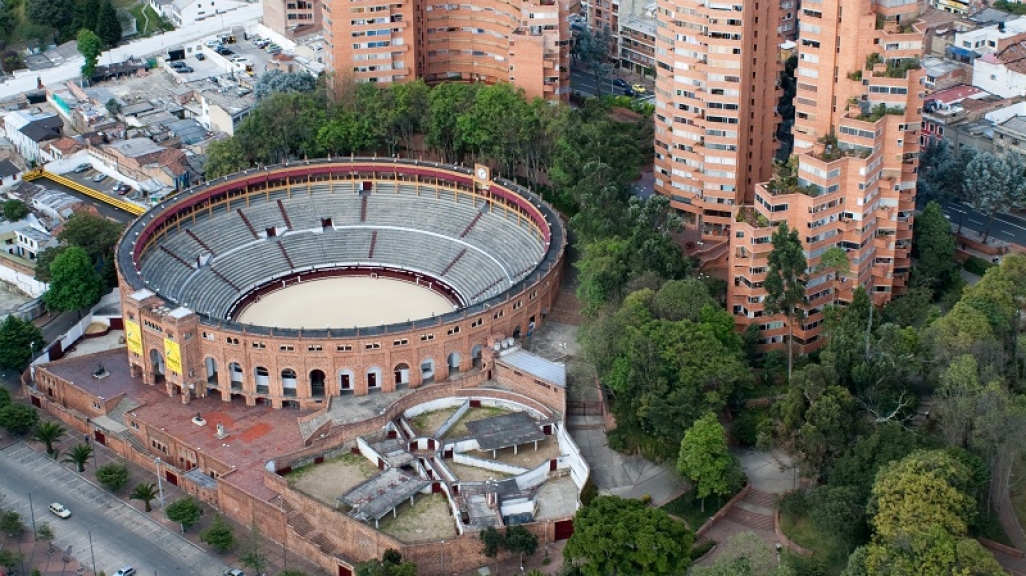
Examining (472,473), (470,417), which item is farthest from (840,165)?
(472,473)

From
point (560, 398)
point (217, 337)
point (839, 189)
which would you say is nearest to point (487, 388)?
point (560, 398)

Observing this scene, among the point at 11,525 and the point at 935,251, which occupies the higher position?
the point at 935,251

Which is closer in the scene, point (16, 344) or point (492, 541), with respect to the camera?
point (492, 541)

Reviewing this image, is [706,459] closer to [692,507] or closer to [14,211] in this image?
[692,507]

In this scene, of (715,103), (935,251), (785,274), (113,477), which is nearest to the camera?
(113,477)

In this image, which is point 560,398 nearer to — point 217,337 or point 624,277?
point 624,277
